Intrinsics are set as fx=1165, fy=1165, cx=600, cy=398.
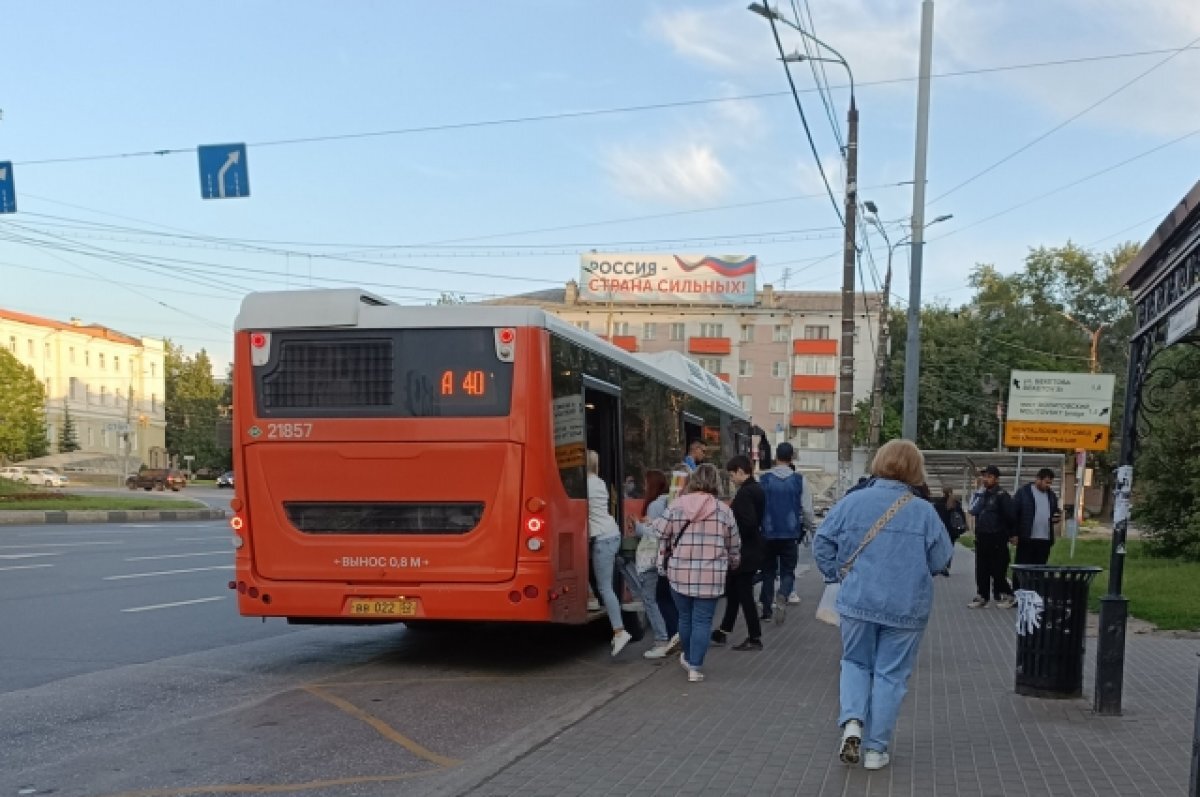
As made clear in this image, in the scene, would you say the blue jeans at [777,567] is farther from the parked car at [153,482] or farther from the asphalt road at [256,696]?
the parked car at [153,482]

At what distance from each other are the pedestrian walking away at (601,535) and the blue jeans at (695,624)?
1.16 meters

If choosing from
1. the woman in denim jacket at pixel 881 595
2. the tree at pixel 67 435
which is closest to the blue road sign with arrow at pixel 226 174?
the woman in denim jacket at pixel 881 595

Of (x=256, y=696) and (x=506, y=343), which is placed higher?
(x=506, y=343)

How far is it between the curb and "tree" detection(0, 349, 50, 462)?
36.7 metres

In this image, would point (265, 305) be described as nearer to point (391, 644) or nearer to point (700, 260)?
point (391, 644)

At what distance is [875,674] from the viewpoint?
6059mm

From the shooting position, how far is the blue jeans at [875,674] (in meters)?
6.02

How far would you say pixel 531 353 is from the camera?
885 cm

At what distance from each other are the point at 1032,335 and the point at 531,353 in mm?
73005

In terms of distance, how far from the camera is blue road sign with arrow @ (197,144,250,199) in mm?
18703

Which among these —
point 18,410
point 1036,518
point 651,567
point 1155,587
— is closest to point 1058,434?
point 1155,587

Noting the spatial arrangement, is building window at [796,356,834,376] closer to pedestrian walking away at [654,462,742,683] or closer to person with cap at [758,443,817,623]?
person with cap at [758,443,817,623]

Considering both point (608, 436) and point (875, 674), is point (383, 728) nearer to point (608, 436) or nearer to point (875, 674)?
point (875, 674)

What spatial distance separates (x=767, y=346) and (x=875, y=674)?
78646 mm
